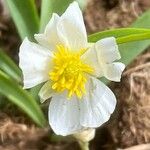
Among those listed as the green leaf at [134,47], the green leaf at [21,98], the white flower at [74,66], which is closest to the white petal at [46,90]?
the white flower at [74,66]

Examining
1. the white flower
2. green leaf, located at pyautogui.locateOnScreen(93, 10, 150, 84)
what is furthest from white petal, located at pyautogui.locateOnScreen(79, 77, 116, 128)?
green leaf, located at pyautogui.locateOnScreen(93, 10, 150, 84)

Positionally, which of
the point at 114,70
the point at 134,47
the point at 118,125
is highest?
the point at 114,70

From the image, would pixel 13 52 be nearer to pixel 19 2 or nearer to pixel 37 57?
pixel 19 2

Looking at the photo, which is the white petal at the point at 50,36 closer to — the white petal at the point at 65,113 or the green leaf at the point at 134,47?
the white petal at the point at 65,113

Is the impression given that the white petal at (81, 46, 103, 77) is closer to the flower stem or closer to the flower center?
the flower center

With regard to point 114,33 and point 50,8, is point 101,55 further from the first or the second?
point 50,8

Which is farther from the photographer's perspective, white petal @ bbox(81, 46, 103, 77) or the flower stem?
the flower stem

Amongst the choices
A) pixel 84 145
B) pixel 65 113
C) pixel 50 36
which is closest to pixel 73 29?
pixel 50 36
